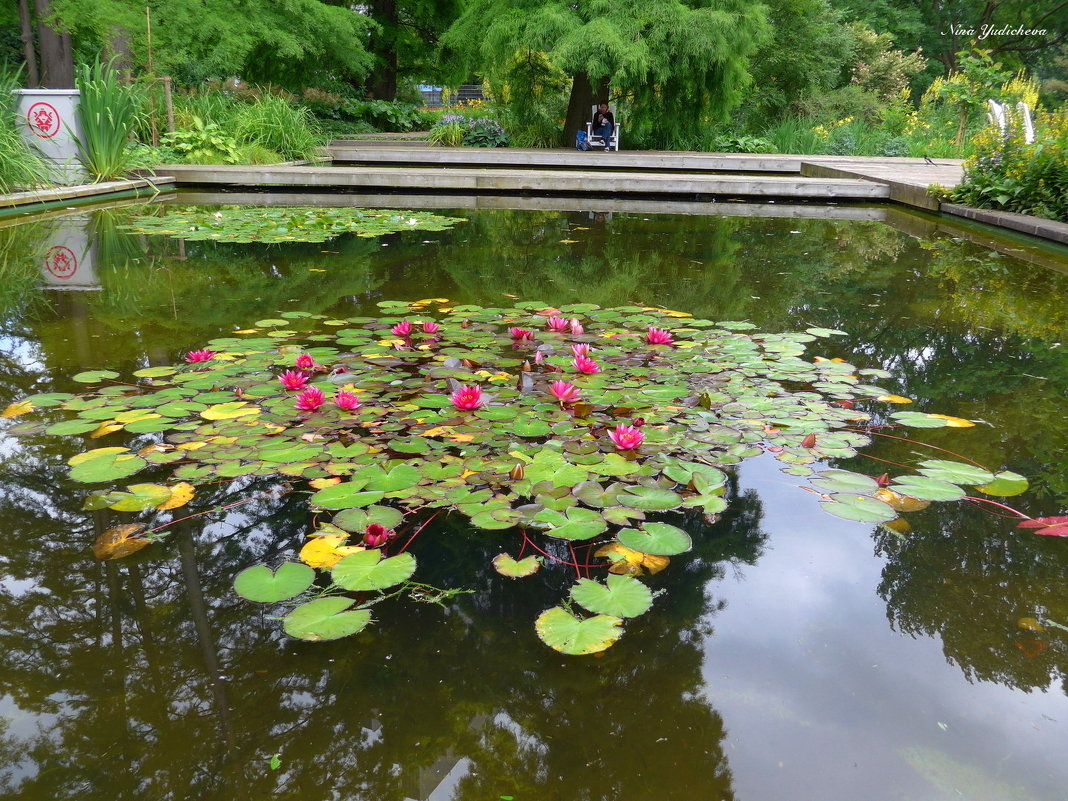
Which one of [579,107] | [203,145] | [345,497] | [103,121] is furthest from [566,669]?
[579,107]

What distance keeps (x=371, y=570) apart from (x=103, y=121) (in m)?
7.20

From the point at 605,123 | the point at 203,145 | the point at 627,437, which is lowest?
the point at 627,437

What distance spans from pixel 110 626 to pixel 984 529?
1.78 metres

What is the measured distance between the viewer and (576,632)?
1.32 meters

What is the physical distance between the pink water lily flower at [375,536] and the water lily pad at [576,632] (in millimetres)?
388

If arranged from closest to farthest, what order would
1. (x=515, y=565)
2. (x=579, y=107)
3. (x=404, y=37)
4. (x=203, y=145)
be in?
(x=515, y=565), (x=203, y=145), (x=579, y=107), (x=404, y=37)

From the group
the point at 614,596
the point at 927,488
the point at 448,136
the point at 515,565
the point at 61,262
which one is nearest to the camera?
the point at 614,596

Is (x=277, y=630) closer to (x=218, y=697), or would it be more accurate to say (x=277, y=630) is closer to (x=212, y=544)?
(x=218, y=697)

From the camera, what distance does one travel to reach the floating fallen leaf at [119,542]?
1.57 meters

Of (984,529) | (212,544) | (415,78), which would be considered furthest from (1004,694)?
(415,78)

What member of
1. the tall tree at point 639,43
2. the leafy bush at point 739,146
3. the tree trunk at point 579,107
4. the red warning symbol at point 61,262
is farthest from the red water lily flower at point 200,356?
the leafy bush at point 739,146

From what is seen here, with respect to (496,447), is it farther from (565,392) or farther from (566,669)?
(566,669)

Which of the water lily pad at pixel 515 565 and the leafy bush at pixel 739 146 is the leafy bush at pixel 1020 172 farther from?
the water lily pad at pixel 515 565

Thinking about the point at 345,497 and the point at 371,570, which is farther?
the point at 345,497
